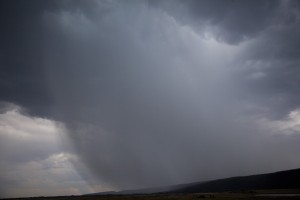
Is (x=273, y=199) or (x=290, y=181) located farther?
(x=290, y=181)

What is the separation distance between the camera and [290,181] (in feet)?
651

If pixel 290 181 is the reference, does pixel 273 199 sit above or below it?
below

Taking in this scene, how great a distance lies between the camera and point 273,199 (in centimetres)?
7012

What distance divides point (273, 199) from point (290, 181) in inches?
5840
